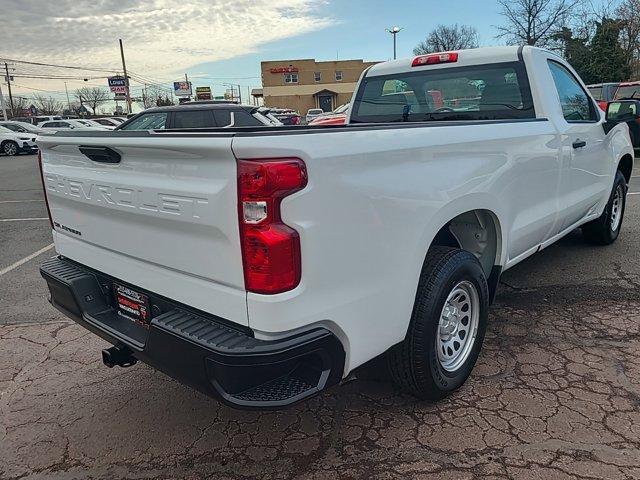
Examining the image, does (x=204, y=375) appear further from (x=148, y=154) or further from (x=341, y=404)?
(x=341, y=404)

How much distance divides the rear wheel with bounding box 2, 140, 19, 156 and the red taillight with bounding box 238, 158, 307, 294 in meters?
27.5

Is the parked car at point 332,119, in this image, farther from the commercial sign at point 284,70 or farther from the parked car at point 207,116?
the commercial sign at point 284,70

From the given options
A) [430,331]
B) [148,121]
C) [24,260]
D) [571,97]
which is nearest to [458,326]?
[430,331]

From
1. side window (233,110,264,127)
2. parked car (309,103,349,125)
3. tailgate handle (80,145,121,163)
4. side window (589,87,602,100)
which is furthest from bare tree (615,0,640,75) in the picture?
tailgate handle (80,145,121,163)

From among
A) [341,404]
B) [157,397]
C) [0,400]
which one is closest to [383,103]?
[341,404]

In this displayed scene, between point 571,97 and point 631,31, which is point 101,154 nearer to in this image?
point 571,97

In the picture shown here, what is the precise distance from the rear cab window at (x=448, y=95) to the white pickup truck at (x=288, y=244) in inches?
19.6

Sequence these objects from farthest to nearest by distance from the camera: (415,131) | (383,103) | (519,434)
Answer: (383,103), (519,434), (415,131)

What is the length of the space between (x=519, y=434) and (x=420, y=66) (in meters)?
3.04

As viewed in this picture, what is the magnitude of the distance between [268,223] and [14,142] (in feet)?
90.5

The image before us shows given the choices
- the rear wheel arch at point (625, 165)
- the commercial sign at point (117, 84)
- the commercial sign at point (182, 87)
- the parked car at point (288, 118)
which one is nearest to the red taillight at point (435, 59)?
the rear wheel arch at point (625, 165)

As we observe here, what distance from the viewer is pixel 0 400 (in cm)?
320

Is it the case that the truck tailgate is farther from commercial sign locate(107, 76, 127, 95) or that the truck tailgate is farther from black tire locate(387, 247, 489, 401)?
commercial sign locate(107, 76, 127, 95)

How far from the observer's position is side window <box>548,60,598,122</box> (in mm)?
4094
